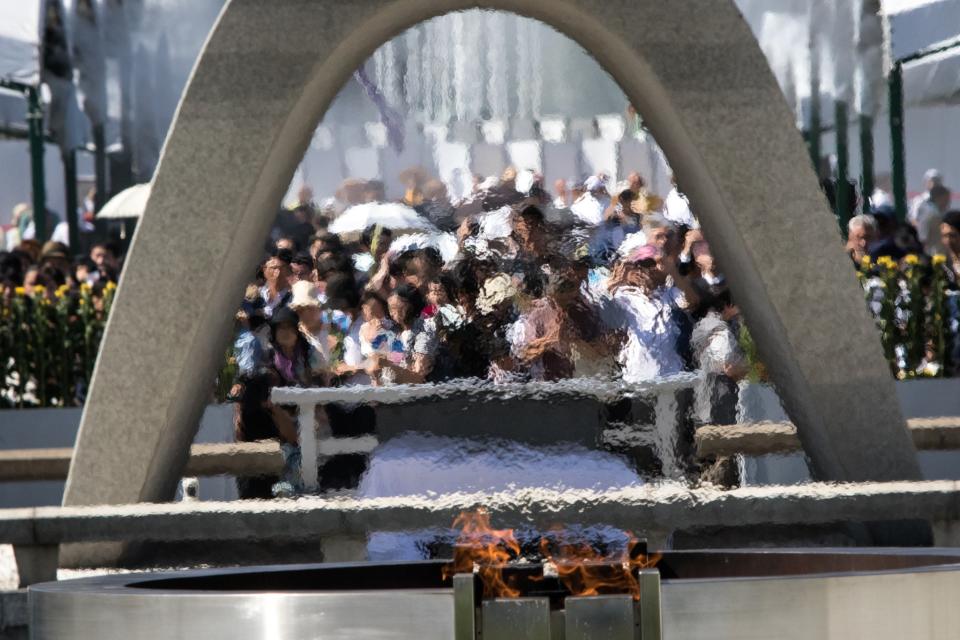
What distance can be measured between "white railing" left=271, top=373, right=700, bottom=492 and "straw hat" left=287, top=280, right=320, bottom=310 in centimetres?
179

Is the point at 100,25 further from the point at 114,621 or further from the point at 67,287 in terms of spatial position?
the point at 114,621

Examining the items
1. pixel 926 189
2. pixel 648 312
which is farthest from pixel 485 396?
pixel 926 189

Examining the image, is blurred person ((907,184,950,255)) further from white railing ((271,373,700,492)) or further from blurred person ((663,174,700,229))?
white railing ((271,373,700,492))

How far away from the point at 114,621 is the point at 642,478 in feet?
14.3

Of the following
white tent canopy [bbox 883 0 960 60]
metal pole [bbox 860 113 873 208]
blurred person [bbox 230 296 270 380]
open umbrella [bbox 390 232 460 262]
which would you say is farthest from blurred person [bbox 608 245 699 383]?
white tent canopy [bbox 883 0 960 60]

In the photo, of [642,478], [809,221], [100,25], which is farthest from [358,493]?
[100,25]

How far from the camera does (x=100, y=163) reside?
27.2 metres

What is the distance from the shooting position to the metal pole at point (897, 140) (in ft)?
58.0

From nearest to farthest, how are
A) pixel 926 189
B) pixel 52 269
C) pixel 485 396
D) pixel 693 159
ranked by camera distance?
1. pixel 693 159
2. pixel 485 396
3. pixel 52 269
4. pixel 926 189

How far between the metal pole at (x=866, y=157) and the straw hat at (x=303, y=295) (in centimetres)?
462

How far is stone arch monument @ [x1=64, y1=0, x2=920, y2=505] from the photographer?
27.1 feet

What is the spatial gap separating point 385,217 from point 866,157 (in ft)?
27.1

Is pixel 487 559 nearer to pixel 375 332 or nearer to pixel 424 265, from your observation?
pixel 424 265

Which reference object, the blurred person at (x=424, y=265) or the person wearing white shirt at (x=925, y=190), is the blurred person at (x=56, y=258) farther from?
the person wearing white shirt at (x=925, y=190)
